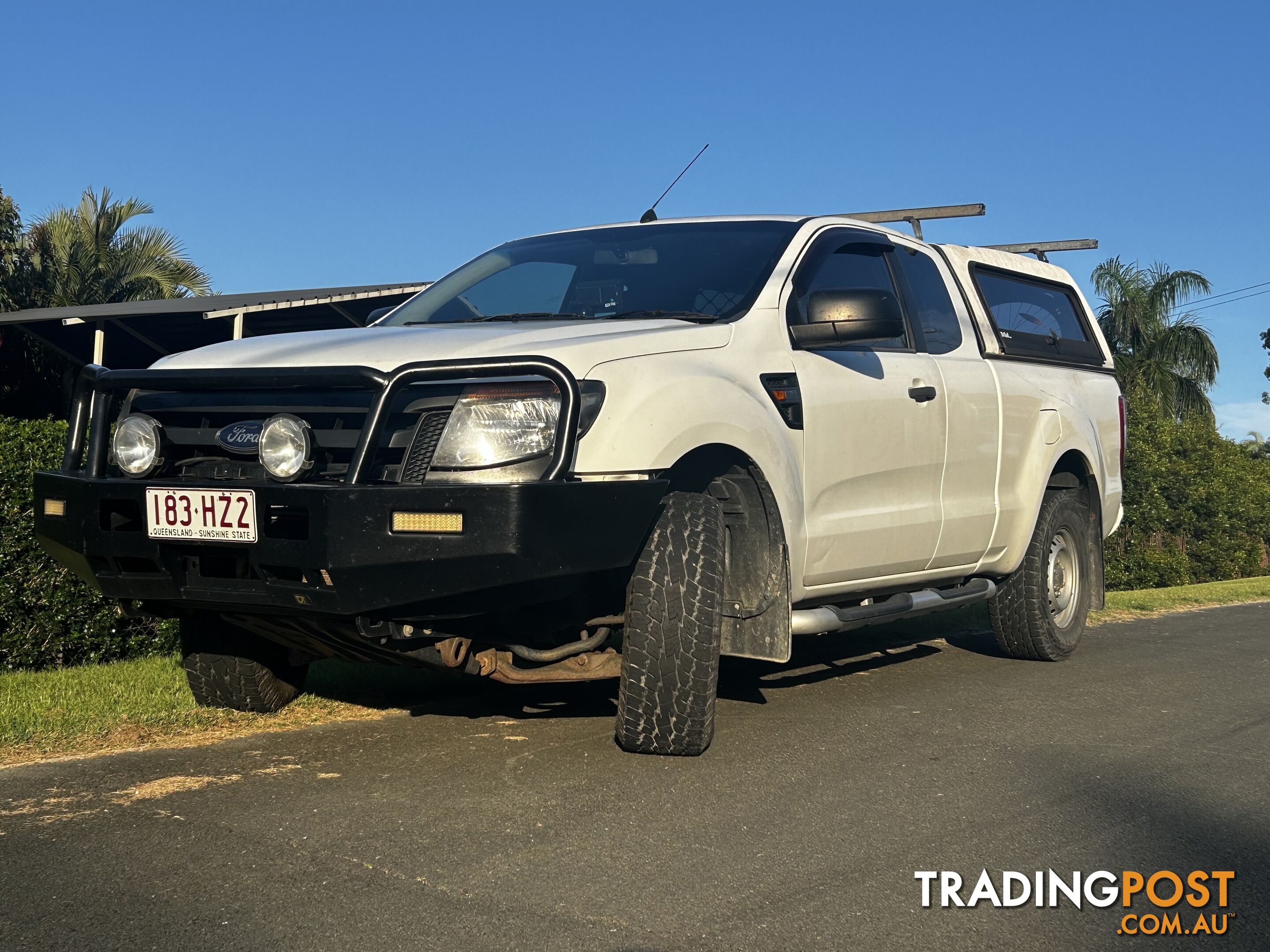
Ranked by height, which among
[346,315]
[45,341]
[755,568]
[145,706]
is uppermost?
[346,315]

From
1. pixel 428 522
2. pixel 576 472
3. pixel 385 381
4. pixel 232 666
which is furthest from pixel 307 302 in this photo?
pixel 428 522

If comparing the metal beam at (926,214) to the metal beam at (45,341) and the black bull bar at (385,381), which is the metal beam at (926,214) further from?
the metal beam at (45,341)

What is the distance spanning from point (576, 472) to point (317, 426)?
2.74 ft

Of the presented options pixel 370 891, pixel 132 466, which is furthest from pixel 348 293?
pixel 370 891

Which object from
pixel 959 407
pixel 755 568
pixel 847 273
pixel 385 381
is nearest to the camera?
pixel 385 381

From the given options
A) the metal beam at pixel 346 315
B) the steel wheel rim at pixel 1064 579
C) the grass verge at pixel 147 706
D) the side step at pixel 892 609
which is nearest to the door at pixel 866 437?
the side step at pixel 892 609

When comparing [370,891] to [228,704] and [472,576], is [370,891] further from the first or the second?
[228,704]

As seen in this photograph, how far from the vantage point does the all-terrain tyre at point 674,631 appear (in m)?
4.36

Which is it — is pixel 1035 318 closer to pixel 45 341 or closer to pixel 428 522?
pixel 428 522

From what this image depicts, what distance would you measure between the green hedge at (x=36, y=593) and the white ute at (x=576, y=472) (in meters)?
2.01

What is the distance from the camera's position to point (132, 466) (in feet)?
14.1

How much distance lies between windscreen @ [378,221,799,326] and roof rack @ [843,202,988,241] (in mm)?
2219

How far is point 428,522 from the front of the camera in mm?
3822

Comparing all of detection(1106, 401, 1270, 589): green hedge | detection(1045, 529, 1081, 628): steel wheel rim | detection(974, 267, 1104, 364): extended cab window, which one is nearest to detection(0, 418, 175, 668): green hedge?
detection(974, 267, 1104, 364): extended cab window
